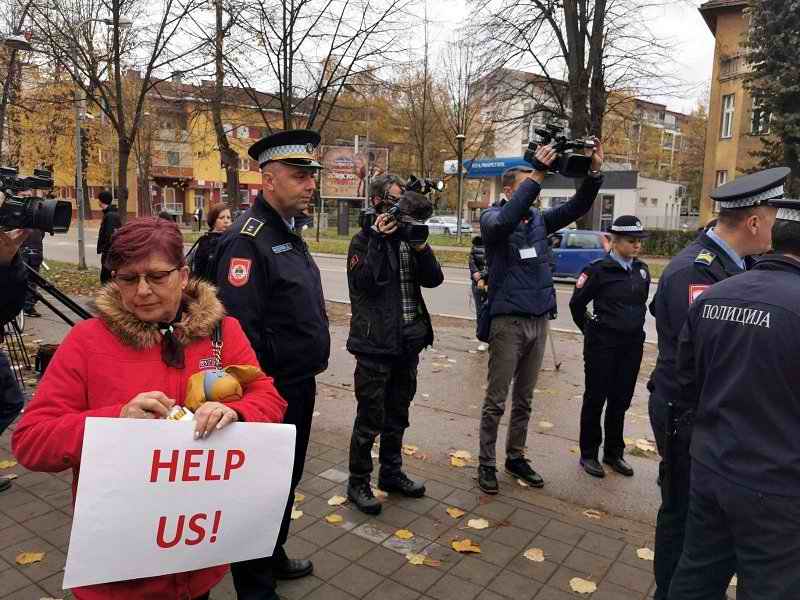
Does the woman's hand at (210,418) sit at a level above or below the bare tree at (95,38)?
below

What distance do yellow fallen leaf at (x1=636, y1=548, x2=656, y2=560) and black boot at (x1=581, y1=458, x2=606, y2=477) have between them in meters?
1.03

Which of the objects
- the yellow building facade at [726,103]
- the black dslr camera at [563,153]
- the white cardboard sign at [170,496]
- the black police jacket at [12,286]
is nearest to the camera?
the white cardboard sign at [170,496]

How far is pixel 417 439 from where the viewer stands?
17.0 feet

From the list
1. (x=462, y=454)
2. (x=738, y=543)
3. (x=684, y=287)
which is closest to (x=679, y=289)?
(x=684, y=287)

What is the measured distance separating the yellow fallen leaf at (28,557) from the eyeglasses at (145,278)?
87.2 inches

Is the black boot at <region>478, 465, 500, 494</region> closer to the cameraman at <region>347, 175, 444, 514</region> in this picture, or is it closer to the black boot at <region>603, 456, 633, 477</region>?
the cameraman at <region>347, 175, 444, 514</region>

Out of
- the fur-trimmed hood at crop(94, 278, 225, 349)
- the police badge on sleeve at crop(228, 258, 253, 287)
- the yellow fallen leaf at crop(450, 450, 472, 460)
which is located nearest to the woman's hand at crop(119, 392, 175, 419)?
the fur-trimmed hood at crop(94, 278, 225, 349)

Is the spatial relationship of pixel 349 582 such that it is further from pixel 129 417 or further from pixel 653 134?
pixel 653 134

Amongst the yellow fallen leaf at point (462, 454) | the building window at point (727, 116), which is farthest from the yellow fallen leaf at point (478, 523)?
the building window at point (727, 116)

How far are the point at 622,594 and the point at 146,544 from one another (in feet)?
7.81

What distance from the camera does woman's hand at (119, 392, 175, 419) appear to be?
1.66 m

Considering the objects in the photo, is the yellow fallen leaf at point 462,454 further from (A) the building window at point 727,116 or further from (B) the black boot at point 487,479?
(A) the building window at point 727,116

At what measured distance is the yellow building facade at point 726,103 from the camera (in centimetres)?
2772

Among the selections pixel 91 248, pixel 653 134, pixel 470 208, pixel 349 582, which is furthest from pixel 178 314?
pixel 653 134
